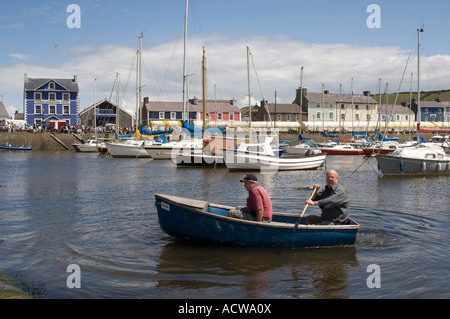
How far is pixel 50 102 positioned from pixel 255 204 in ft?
262

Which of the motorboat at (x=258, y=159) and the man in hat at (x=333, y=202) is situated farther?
the motorboat at (x=258, y=159)

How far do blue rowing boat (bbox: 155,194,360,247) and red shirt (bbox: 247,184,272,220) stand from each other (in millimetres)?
390

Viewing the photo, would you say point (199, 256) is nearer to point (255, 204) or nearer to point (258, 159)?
point (255, 204)

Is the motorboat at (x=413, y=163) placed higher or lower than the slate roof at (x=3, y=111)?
lower

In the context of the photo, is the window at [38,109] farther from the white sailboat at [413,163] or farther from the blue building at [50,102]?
the white sailboat at [413,163]

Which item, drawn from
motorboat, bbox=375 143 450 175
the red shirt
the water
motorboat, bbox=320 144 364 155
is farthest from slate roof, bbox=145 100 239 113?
the red shirt

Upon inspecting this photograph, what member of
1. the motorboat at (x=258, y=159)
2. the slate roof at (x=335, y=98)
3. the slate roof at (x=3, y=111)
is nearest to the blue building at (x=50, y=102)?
the slate roof at (x=3, y=111)

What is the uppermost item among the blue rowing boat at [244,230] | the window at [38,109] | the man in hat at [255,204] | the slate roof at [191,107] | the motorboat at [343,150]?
the slate roof at [191,107]

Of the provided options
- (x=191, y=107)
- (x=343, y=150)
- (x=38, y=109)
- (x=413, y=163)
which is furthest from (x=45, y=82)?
(x=413, y=163)

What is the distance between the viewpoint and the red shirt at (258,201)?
1165 cm

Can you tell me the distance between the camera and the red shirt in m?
11.6

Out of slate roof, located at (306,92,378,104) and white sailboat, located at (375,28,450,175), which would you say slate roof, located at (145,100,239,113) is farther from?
white sailboat, located at (375,28,450,175)
